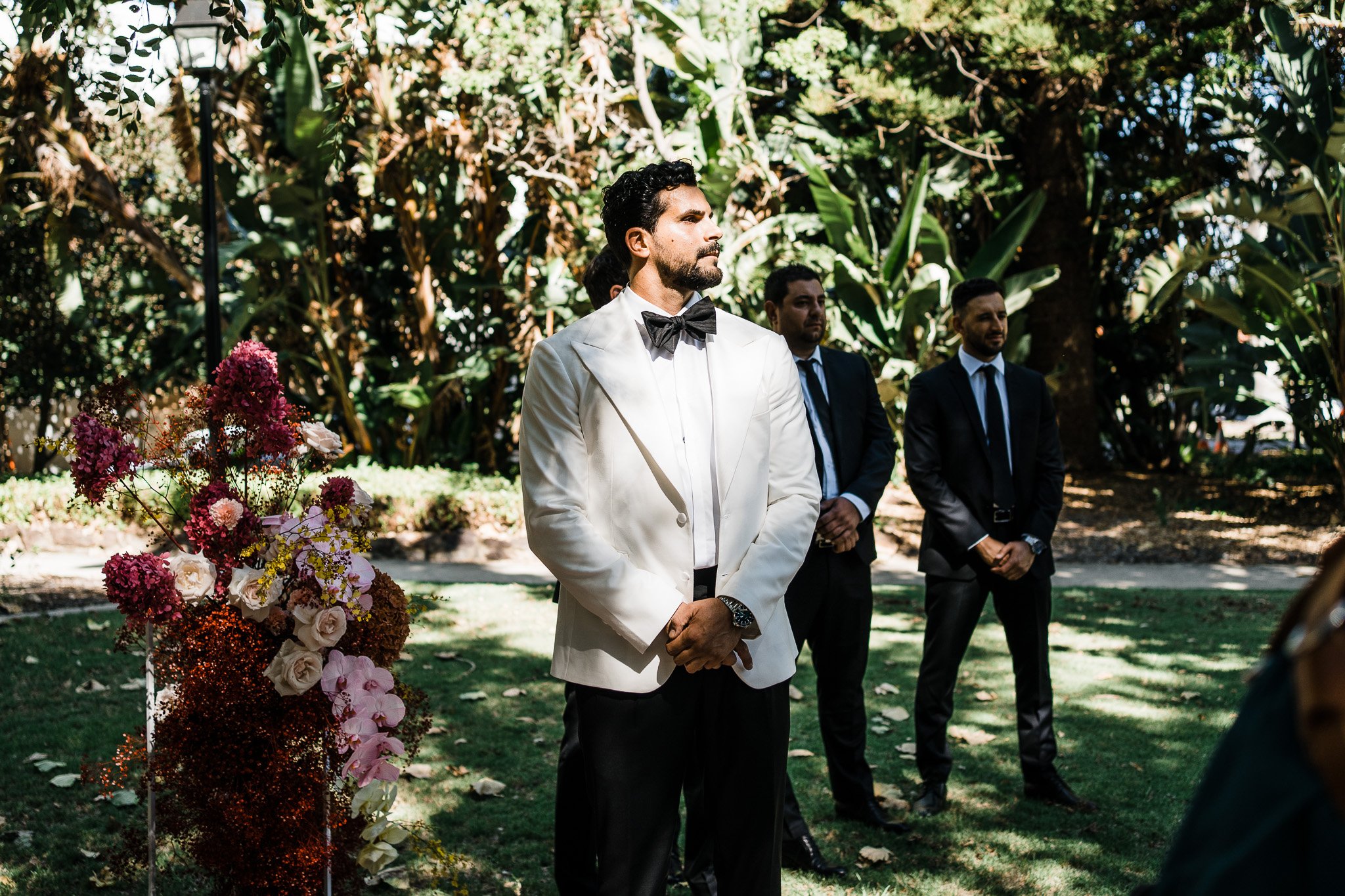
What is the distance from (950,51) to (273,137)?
883cm

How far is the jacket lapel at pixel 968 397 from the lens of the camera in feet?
15.5

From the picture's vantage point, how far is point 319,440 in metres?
3.40

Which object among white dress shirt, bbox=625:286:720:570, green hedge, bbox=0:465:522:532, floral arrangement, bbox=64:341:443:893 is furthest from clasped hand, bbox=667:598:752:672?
green hedge, bbox=0:465:522:532

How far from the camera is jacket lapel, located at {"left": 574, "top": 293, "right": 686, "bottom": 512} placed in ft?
8.93

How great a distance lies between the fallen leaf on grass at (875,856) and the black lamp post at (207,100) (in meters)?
5.69

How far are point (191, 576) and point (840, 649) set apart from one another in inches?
94.5

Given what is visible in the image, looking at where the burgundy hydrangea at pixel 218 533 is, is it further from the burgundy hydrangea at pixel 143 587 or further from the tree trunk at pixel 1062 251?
the tree trunk at pixel 1062 251

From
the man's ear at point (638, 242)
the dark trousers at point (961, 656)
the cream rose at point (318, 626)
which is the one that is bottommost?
the dark trousers at point (961, 656)

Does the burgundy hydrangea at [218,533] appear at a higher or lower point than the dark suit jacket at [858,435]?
lower

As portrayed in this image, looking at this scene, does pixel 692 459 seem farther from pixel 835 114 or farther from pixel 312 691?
pixel 835 114

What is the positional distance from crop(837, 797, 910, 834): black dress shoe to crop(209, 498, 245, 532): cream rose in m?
2.60

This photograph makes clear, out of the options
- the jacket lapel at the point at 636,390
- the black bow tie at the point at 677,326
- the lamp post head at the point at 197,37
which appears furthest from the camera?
the lamp post head at the point at 197,37

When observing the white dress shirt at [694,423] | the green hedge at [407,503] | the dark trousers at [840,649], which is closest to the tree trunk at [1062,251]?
the green hedge at [407,503]

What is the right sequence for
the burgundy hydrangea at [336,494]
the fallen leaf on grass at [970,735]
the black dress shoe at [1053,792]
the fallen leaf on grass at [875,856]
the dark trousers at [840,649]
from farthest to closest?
the fallen leaf on grass at [970,735]
the black dress shoe at [1053,792]
the dark trousers at [840,649]
the fallen leaf on grass at [875,856]
the burgundy hydrangea at [336,494]
